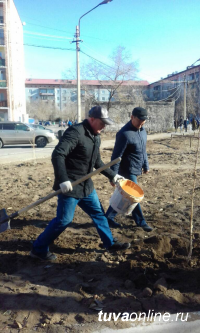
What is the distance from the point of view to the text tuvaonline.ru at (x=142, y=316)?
98.5 inches

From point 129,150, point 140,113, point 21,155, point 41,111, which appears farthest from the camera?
point 41,111

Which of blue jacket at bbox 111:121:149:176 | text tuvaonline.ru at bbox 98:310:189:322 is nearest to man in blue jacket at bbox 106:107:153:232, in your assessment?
blue jacket at bbox 111:121:149:176

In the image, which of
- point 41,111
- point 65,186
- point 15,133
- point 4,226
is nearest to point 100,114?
point 65,186

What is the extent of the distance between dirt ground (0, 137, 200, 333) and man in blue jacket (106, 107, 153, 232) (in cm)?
23

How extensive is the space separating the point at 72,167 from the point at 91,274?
1.16m

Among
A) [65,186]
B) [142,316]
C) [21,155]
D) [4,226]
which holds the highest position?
[65,186]

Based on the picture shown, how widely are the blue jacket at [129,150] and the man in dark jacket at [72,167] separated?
81cm

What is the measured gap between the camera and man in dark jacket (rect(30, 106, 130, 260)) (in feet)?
10.0

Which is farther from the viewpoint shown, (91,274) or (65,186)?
(91,274)

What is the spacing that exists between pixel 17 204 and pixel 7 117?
38.2 m

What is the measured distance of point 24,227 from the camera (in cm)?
448

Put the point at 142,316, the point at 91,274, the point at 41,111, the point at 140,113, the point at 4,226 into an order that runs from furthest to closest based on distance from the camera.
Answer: the point at 41,111 < the point at 140,113 < the point at 4,226 < the point at 91,274 < the point at 142,316

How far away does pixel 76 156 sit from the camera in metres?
3.27

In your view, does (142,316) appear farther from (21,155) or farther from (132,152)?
(21,155)
